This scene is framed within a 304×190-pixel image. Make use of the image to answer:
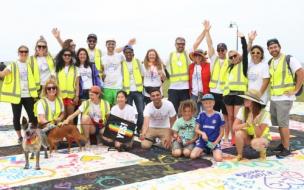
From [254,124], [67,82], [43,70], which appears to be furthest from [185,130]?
[43,70]

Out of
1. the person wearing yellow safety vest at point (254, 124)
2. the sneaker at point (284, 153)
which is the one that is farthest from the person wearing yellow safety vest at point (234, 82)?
the sneaker at point (284, 153)

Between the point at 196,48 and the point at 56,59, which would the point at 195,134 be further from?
the point at 56,59

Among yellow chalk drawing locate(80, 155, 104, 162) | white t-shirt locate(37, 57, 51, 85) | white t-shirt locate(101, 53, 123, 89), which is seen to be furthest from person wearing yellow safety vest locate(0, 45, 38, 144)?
yellow chalk drawing locate(80, 155, 104, 162)

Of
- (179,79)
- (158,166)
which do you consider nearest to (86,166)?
(158,166)

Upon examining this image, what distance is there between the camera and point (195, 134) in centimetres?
630

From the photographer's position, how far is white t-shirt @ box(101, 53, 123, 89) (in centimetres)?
768

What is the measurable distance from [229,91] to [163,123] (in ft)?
4.37

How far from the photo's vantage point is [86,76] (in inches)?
292

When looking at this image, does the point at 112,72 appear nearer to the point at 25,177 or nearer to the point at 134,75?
the point at 134,75

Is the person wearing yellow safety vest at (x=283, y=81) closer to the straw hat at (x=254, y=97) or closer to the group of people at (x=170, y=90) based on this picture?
the group of people at (x=170, y=90)

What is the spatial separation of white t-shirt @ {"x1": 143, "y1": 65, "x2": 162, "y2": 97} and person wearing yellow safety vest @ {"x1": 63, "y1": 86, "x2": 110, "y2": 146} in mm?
1147

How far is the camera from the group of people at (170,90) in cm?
609

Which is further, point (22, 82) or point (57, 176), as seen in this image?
point (22, 82)

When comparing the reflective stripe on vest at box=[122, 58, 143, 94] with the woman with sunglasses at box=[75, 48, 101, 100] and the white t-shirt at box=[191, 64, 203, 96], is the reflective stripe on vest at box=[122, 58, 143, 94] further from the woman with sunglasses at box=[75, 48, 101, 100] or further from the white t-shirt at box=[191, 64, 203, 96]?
the white t-shirt at box=[191, 64, 203, 96]
